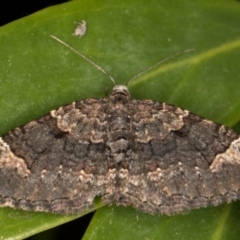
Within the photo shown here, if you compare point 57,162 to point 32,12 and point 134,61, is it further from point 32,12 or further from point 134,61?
point 32,12

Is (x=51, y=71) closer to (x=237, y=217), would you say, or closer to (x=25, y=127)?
(x=25, y=127)

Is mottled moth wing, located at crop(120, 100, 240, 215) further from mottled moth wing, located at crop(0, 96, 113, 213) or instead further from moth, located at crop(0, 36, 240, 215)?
mottled moth wing, located at crop(0, 96, 113, 213)

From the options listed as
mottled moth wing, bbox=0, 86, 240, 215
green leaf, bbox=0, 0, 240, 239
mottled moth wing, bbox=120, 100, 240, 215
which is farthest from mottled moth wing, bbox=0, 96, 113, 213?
mottled moth wing, bbox=120, 100, 240, 215

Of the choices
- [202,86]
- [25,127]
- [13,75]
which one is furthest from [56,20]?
[202,86]

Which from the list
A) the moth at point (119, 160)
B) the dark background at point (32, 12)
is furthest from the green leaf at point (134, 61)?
the dark background at point (32, 12)

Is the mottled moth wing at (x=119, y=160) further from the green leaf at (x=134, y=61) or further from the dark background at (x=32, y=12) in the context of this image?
the dark background at (x=32, y=12)

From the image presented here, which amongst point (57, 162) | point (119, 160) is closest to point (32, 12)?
point (57, 162)
